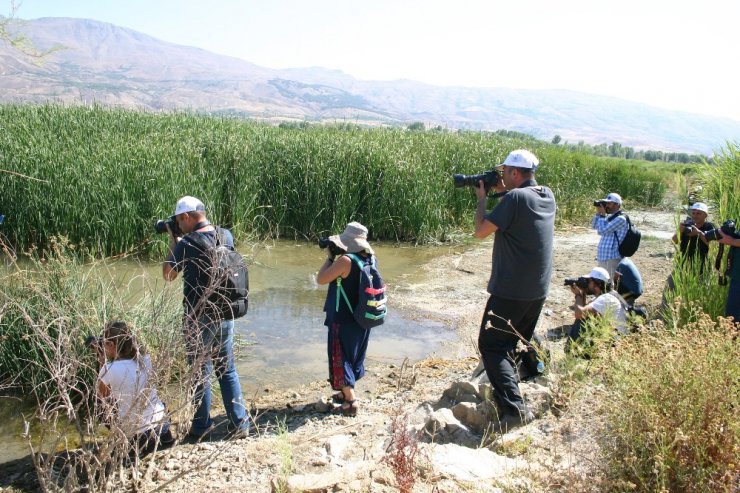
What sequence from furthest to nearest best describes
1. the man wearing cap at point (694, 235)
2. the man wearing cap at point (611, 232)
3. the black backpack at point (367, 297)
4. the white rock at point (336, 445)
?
the man wearing cap at point (611, 232) < the man wearing cap at point (694, 235) < the black backpack at point (367, 297) < the white rock at point (336, 445)

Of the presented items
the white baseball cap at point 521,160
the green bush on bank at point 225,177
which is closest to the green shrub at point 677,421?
the white baseball cap at point 521,160

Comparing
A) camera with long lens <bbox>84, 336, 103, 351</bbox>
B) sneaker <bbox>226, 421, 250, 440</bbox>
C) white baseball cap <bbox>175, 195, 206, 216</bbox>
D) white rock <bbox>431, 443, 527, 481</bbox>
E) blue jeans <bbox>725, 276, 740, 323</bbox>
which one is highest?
white baseball cap <bbox>175, 195, 206, 216</bbox>

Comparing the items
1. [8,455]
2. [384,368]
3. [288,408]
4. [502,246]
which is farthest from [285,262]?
[502,246]

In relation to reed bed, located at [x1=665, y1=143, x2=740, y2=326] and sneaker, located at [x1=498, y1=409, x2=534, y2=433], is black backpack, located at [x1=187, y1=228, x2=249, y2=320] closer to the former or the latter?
sneaker, located at [x1=498, y1=409, x2=534, y2=433]

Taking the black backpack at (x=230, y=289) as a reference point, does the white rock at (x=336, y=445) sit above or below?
below

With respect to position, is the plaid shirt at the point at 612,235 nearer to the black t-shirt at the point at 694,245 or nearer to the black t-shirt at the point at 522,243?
the black t-shirt at the point at 694,245

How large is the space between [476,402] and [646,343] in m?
1.83

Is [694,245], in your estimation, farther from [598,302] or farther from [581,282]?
[598,302]

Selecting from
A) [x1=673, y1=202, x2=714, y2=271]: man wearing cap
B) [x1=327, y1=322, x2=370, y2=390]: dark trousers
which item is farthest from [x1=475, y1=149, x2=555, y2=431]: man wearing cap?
[x1=673, y1=202, x2=714, y2=271]: man wearing cap

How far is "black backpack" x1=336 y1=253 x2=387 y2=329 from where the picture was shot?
4.96 m

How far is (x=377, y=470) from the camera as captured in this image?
135 inches

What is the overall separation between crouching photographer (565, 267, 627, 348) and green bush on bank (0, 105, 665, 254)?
4.34m

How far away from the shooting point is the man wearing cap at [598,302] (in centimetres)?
575

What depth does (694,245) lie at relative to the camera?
262 inches
